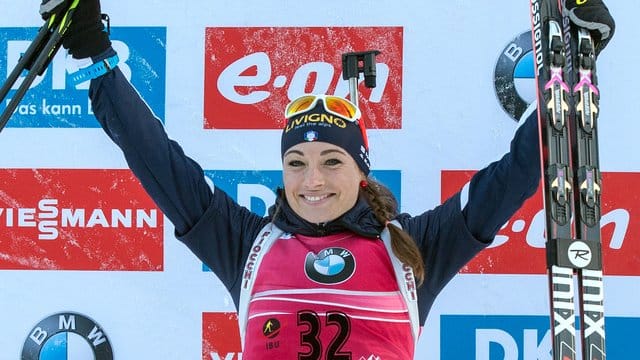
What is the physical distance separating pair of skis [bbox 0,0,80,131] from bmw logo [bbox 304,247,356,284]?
797 millimetres

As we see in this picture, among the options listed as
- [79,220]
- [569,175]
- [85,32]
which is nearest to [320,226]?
[569,175]

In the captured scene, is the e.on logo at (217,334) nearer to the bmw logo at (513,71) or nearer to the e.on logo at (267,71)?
the e.on logo at (267,71)

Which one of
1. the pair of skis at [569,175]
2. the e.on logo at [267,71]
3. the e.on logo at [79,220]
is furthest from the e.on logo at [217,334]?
the pair of skis at [569,175]

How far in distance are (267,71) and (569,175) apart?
1.17 meters

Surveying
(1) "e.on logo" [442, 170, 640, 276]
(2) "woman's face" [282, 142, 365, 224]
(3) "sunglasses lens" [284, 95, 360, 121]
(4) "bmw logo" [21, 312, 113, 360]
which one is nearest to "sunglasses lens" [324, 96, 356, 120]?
(3) "sunglasses lens" [284, 95, 360, 121]

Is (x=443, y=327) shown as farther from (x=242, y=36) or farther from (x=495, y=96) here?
(x=242, y=36)

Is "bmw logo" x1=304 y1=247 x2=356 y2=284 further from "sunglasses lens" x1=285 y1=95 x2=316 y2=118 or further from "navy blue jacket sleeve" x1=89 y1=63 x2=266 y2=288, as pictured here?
"sunglasses lens" x1=285 y1=95 x2=316 y2=118

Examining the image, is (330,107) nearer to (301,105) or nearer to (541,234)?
(301,105)

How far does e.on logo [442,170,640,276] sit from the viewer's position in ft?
9.34

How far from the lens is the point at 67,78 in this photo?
9.73 ft

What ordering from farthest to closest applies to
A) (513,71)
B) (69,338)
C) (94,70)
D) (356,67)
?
(69,338) < (513,71) < (356,67) < (94,70)

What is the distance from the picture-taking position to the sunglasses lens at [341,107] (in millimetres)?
2271

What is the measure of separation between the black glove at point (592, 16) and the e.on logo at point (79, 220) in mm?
1514

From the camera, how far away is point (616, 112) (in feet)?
9.38
